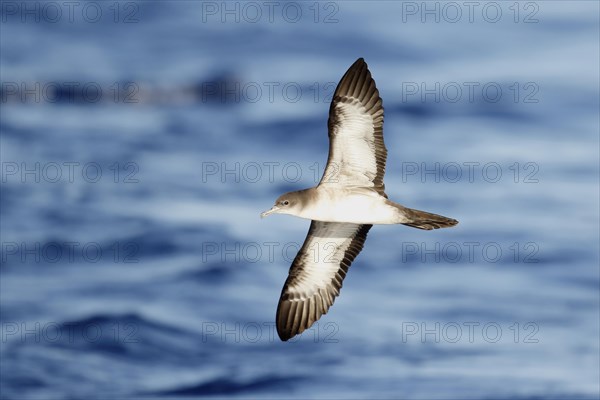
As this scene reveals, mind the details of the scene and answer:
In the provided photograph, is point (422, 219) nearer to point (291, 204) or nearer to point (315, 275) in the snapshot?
point (291, 204)

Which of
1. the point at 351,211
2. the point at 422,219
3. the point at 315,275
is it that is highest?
the point at 351,211

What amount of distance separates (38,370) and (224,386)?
13.4 m

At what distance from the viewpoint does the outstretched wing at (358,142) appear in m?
18.1

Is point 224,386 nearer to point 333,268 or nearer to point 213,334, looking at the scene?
point 213,334

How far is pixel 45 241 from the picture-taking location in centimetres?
10569

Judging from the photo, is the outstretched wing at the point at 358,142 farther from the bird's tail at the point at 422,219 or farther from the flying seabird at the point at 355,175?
the bird's tail at the point at 422,219

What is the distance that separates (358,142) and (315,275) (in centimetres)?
284

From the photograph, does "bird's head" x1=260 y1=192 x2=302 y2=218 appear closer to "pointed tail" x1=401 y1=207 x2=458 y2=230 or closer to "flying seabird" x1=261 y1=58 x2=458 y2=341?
"flying seabird" x1=261 y1=58 x2=458 y2=341

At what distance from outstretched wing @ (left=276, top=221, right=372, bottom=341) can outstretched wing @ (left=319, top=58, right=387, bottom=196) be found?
1.55 meters

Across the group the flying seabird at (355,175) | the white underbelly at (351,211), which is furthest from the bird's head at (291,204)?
the white underbelly at (351,211)

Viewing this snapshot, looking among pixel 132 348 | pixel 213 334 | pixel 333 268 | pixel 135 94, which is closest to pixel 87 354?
pixel 132 348

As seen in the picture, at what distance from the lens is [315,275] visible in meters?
20.0

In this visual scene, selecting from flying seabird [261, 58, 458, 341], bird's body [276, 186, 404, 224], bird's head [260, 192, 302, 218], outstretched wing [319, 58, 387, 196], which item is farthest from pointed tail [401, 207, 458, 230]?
bird's head [260, 192, 302, 218]

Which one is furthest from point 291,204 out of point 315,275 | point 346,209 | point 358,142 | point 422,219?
point 315,275
